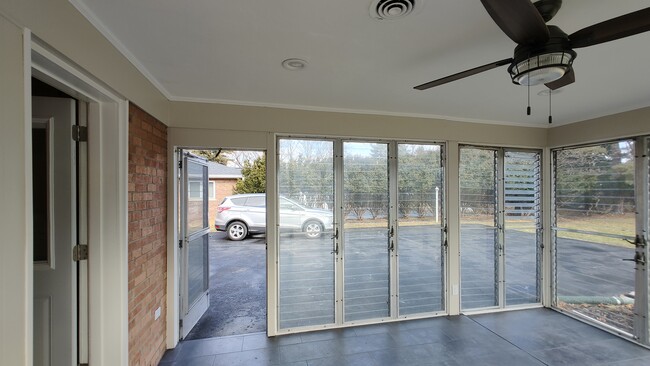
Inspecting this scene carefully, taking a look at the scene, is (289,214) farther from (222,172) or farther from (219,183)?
(219,183)

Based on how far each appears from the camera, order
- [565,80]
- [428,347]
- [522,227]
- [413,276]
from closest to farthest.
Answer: [565,80] < [428,347] < [413,276] < [522,227]

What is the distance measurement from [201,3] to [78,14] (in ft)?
1.99

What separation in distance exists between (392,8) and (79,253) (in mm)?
2320

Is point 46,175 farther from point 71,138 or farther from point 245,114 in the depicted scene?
point 245,114

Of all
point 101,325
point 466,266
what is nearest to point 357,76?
point 101,325

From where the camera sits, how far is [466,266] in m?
3.55

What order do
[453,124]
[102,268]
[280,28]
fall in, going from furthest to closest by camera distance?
[453,124] < [102,268] < [280,28]

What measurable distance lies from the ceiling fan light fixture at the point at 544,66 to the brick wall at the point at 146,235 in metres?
2.43

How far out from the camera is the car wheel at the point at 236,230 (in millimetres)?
8016

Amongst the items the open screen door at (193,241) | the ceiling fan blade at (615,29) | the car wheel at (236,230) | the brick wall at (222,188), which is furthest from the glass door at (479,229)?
the brick wall at (222,188)

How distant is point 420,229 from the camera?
3.39 metres

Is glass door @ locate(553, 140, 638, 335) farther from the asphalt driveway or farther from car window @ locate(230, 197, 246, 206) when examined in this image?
car window @ locate(230, 197, 246, 206)

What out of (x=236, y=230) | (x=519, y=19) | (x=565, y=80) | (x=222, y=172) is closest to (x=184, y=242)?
(x=519, y=19)

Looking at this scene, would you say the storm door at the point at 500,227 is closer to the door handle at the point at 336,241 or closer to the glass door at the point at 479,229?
the glass door at the point at 479,229
